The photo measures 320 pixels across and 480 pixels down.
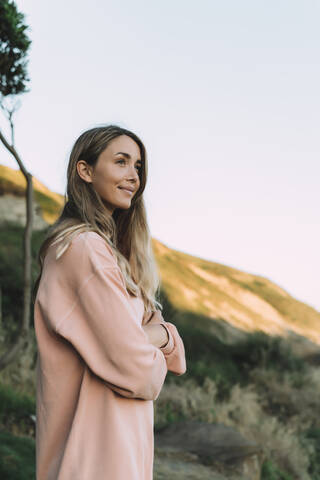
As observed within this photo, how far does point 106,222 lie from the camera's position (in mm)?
2072

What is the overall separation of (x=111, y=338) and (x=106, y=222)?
1.65 feet

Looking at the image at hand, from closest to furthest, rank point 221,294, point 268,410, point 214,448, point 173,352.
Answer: point 173,352, point 214,448, point 268,410, point 221,294

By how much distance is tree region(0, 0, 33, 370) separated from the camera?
5.44 metres

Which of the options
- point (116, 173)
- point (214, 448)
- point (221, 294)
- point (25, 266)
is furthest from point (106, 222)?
point (221, 294)

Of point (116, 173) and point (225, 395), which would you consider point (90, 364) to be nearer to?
point (116, 173)

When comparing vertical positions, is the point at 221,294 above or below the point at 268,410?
above

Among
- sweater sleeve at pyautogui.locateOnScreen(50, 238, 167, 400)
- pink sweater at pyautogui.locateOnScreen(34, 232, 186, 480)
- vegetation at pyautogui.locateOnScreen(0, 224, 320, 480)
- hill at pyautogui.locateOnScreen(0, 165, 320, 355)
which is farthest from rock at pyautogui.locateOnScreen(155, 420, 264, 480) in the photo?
hill at pyautogui.locateOnScreen(0, 165, 320, 355)

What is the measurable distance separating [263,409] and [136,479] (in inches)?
343

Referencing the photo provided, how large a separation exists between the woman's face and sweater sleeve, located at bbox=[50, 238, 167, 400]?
1.42 ft

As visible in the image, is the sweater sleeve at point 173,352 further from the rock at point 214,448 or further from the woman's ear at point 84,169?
the rock at point 214,448

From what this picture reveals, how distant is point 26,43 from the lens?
5.59 m

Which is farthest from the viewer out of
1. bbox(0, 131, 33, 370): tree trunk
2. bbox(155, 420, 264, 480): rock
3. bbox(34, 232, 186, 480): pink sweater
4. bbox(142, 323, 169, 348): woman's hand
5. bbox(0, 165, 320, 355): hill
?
bbox(0, 165, 320, 355): hill

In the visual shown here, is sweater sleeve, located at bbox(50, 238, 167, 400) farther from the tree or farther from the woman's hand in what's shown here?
the tree

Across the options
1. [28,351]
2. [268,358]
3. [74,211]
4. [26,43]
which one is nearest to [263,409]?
[268,358]
